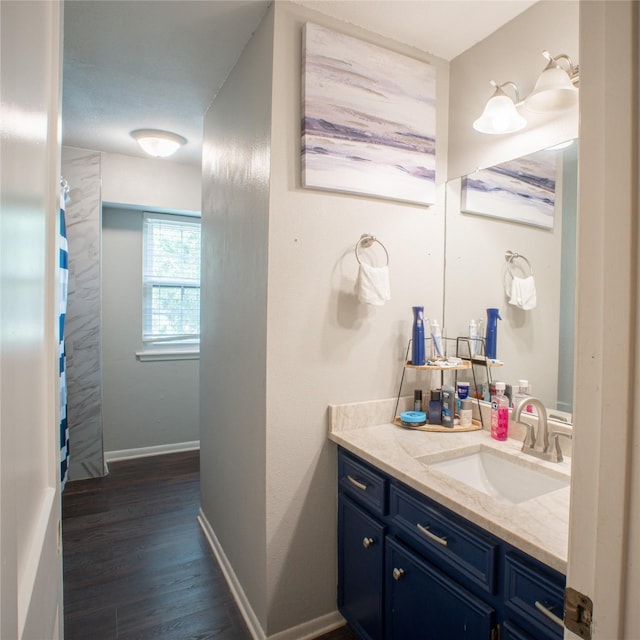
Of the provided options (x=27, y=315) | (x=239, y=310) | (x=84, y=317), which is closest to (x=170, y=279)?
(x=84, y=317)

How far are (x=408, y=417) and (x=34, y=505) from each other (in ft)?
4.93

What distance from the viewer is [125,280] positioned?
3811mm

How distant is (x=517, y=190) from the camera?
71.2 inches

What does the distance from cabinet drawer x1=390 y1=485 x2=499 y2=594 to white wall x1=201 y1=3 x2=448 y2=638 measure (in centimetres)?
47

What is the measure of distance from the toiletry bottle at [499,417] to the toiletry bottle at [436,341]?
11.8 inches

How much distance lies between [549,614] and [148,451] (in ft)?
11.9

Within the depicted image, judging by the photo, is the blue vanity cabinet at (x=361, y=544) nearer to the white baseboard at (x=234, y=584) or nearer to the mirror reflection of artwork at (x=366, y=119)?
the white baseboard at (x=234, y=584)

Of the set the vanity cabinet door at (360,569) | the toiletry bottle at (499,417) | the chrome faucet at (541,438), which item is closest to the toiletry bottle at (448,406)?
the toiletry bottle at (499,417)

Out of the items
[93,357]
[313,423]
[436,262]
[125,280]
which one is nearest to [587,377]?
[313,423]

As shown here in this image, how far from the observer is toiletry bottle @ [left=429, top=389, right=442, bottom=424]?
73.0 inches

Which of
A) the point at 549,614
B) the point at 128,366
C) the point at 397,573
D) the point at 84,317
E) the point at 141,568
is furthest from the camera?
the point at 128,366

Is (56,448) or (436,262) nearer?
(56,448)

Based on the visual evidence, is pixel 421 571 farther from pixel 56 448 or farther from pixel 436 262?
pixel 436 262

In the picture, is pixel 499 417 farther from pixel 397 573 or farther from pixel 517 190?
pixel 517 190
